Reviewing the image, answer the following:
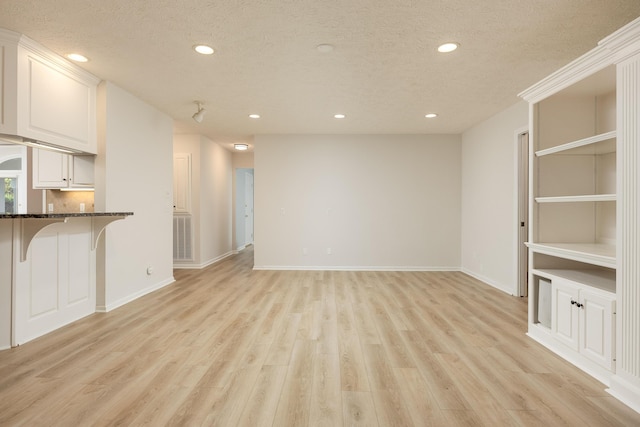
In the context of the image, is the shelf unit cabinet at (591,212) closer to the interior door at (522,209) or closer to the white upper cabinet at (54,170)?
the interior door at (522,209)

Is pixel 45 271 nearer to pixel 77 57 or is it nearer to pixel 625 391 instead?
pixel 77 57

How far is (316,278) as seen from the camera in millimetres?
5430

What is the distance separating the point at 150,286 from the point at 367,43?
402cm

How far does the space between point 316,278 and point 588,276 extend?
360cm

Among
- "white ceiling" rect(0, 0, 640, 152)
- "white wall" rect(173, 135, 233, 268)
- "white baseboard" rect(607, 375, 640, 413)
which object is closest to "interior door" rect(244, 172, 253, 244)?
"white wall" rect(173, 135, 233, 268)

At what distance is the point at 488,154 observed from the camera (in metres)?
5.17

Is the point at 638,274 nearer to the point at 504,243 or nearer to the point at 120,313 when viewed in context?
the point at 504,243

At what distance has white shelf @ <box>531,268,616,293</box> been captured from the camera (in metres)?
2.34

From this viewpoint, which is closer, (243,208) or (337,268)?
(337,268)

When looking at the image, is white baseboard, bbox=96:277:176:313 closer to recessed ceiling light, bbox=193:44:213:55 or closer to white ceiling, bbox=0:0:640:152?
white ceiling, bbox=0:0:640:152

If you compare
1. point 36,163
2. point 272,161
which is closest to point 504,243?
point 272,161

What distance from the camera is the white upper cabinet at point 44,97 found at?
2.68 metres

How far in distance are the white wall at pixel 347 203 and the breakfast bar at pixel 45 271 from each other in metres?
3.03

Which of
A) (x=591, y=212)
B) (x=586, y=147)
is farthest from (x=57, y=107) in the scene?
(x=591, y=212)
